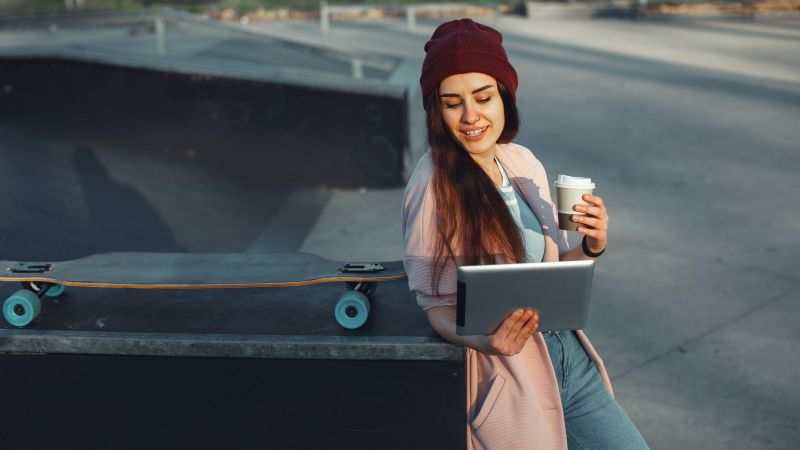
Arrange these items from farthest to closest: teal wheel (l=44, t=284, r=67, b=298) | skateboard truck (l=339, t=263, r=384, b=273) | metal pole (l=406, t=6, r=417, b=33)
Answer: metal pole (l=406, t=6, r=417, b=33) → teal wheel (l=44, t=284, r=67, b=298) → skateboard truck (l=339, t=263, r=384, b=273)

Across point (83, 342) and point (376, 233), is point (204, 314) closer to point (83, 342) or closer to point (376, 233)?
point (83, 342)

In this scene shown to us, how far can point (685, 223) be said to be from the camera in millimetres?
6211

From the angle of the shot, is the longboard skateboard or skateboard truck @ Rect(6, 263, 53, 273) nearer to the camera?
the longboard skateboard

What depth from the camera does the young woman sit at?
250 cm

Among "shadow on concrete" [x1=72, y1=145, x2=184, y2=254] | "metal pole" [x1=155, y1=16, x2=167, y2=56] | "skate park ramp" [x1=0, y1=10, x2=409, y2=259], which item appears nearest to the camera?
"shadow on concrete" [x1=72, y1=145, x2=184, y2=254]

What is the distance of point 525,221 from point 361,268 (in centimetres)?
61

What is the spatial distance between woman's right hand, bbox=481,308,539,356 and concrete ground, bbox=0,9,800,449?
1.60 metres

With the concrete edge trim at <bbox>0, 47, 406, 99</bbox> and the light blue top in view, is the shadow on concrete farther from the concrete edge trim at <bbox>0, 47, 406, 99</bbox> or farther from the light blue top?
the light blue top

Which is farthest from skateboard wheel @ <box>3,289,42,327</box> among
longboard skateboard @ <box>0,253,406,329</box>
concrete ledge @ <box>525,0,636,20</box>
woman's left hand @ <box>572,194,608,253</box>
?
concrete ledge @ <box>525,0,636,20</box>

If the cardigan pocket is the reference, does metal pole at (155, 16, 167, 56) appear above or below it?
above

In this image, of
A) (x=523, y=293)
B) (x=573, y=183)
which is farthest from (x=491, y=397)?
(x=573, y=183)

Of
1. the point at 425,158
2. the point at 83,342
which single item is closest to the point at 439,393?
the point at 425,158

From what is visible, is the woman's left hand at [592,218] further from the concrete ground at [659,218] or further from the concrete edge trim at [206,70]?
the concrete edge trim at [206,70]

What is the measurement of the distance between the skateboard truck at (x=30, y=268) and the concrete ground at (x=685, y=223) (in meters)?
2.52
